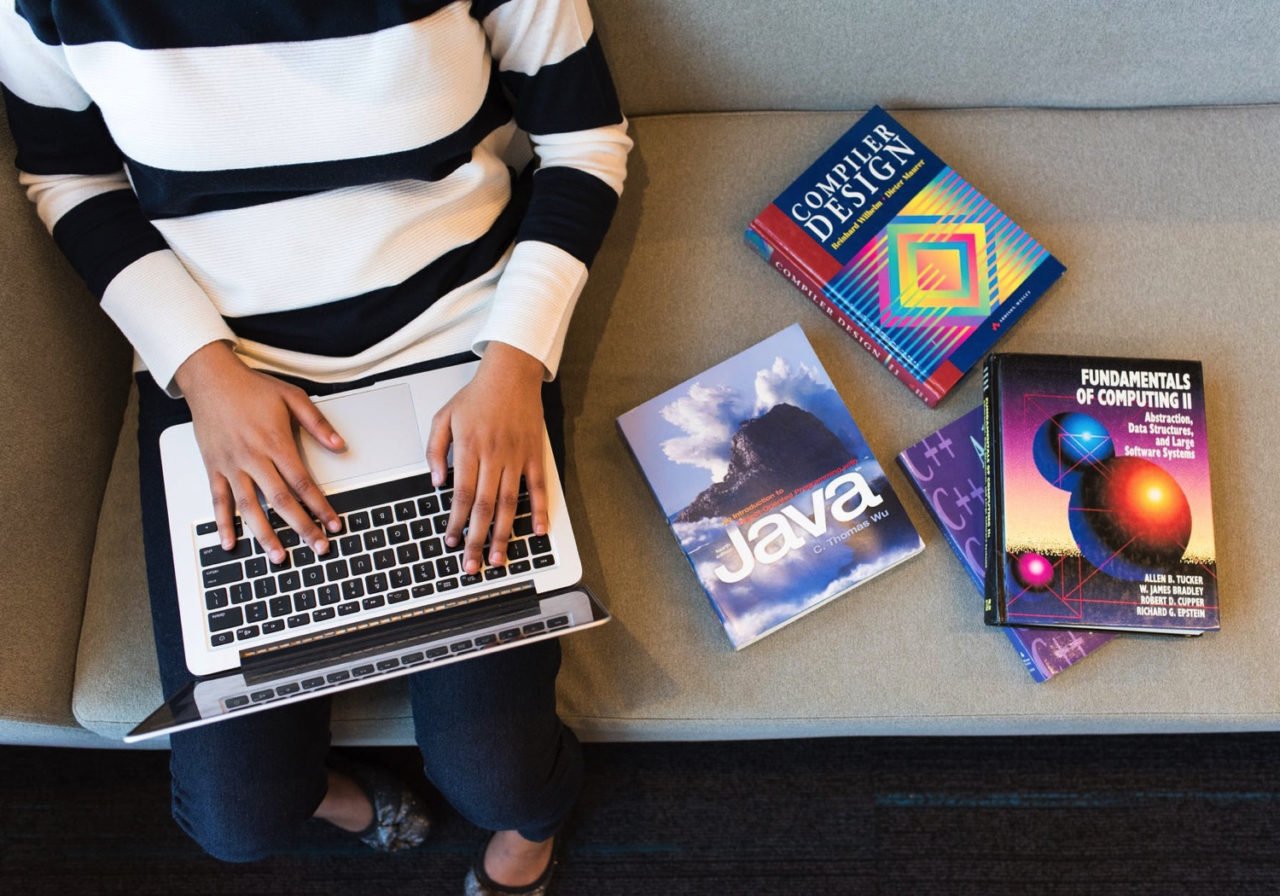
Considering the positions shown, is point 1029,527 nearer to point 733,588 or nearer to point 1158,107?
point 733,588

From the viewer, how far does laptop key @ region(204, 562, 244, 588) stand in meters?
0.86

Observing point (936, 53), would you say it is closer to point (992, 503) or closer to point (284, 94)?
point (992, 503)

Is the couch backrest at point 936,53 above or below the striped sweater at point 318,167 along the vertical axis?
above

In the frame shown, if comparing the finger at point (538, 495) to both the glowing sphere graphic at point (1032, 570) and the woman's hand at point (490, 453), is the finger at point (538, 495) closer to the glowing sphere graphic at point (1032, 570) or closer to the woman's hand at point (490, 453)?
the woman's hand at point (490, 453)

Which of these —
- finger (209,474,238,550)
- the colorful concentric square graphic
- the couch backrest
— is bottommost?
finger (209,474,238,550)

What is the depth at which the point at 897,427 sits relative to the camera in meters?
1.05

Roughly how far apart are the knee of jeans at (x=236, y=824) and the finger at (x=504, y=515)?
0.36 m

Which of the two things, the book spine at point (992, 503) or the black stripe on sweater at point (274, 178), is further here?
the book spine at point (992, 503)

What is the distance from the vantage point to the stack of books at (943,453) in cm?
96

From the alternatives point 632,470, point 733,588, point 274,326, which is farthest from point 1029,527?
point 274,326

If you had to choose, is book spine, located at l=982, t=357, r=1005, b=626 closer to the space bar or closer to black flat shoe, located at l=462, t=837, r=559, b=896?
the space bar

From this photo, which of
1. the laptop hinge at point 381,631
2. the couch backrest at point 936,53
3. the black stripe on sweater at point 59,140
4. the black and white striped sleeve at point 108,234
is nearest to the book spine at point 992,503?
the couch backrest at point 936,53

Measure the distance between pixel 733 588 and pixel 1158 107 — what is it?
2.59 ft

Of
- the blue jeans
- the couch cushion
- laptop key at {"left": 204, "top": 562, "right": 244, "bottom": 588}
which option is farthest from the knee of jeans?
laptop key at {"left": 204, "top": 562, "right": 244, "bottom": 588}
